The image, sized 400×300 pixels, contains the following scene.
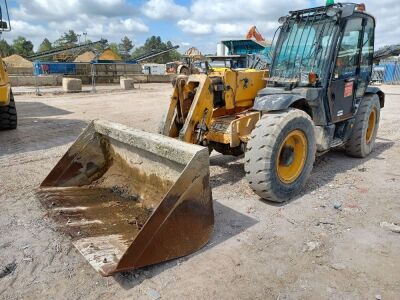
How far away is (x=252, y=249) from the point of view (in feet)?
11.4

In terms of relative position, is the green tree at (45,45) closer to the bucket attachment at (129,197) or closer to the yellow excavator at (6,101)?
the yellow excavator at (6,101)

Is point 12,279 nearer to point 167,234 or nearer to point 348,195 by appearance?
point 167,234

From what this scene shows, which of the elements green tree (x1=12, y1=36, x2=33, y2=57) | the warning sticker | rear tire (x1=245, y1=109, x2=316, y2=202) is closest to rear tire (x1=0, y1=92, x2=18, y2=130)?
rear tire (x1=245, y1=109, x2=316, y2=202)

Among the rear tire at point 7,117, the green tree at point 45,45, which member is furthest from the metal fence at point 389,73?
the green tree at point 45,45

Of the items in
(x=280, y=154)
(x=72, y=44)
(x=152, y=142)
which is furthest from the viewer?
(x=72, y=44)

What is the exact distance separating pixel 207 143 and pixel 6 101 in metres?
4.96

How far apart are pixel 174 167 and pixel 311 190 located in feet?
6.83

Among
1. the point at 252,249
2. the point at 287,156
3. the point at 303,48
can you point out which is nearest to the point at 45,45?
the point at 303,48

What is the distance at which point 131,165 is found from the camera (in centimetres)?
441

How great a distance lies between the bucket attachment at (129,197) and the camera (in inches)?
120

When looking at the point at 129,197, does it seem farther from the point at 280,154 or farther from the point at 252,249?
the point at 280,154

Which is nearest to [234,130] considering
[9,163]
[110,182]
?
[110,182]

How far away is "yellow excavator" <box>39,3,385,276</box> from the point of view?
3.22m

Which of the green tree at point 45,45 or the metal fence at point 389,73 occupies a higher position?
the green tree at point 45,45
